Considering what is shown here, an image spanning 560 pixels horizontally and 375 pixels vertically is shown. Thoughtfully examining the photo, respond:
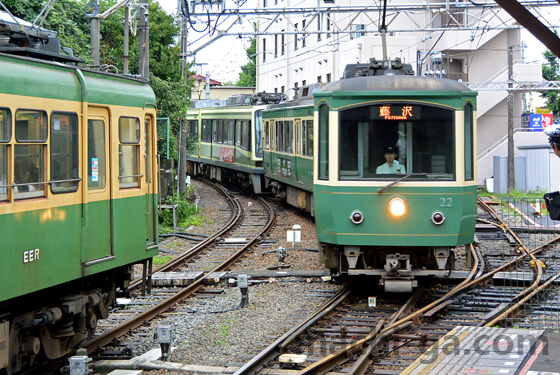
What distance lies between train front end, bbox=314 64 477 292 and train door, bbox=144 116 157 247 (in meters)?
2.50

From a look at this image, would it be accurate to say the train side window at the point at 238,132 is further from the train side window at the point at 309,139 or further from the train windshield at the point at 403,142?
the train windshield at the point at 403,142

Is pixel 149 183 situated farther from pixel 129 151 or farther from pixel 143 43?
pixel 143 43

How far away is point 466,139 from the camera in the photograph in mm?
Answer: 10570

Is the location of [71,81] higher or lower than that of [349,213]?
higher

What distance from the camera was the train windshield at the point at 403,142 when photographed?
10508 mm

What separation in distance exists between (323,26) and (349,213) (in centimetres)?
2904

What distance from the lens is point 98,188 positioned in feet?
25.9

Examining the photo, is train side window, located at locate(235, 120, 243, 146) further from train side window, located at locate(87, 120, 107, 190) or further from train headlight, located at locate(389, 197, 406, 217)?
train side window, located at locate(87, 120, 107, 190)

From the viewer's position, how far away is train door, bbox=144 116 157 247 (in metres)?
9.08

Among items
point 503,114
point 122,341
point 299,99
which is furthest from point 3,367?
point 503,114

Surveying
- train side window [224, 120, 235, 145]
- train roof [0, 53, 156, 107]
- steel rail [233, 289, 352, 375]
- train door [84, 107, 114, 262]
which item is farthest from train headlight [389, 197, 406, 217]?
train side window [224, 120, 235, 145]

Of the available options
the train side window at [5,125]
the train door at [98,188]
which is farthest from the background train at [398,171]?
the train side window at [5,125]

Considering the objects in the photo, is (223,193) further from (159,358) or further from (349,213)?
(159,358)

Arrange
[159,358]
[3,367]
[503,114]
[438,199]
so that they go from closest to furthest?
1. [3,367]
2. [159,358]
3. [438,199]
4. [503,114]
